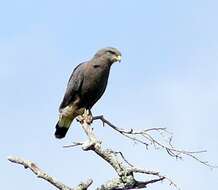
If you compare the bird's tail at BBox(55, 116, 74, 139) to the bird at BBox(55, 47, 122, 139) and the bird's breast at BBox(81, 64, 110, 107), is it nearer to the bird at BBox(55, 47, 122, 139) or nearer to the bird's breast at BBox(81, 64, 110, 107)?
the bird at BBox(55, 47, 122, 139)

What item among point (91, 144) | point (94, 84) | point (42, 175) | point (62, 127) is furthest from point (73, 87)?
point (42, 175)

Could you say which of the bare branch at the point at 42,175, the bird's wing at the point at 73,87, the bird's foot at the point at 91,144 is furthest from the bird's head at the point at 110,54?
the bare branch at the point at 42,175

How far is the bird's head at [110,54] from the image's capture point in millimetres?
9320

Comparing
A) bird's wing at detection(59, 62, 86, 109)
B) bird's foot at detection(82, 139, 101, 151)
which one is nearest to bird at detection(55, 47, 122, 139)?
bird's wing at detection(59, 62, 86, 109)

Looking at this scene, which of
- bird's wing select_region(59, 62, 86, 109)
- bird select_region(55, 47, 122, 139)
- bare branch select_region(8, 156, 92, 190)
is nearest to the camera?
bare branch select_region(8, 156, 92, 190)

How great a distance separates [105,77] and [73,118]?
713 millimetres

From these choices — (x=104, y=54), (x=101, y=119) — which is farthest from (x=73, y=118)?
(x=101, y=119)

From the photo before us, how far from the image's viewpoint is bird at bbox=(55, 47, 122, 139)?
9469 millimetres

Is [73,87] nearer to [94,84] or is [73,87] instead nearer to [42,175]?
[94,84]

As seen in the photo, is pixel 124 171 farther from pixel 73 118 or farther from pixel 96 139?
pixel 73 118

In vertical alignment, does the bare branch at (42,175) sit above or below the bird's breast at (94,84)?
below

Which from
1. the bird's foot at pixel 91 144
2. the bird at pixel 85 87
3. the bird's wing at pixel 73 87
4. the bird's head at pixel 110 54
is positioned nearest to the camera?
the bird's foot at pixel 91 144

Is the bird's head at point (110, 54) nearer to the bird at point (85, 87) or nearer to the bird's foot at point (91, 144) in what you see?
the bird at point (85, 87)

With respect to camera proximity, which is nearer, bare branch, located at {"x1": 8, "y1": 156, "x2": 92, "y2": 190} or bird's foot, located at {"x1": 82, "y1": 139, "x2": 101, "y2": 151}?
bare branch, located at {"x1": 8, "y1": 156, "x2": 92, "y2": 190}
